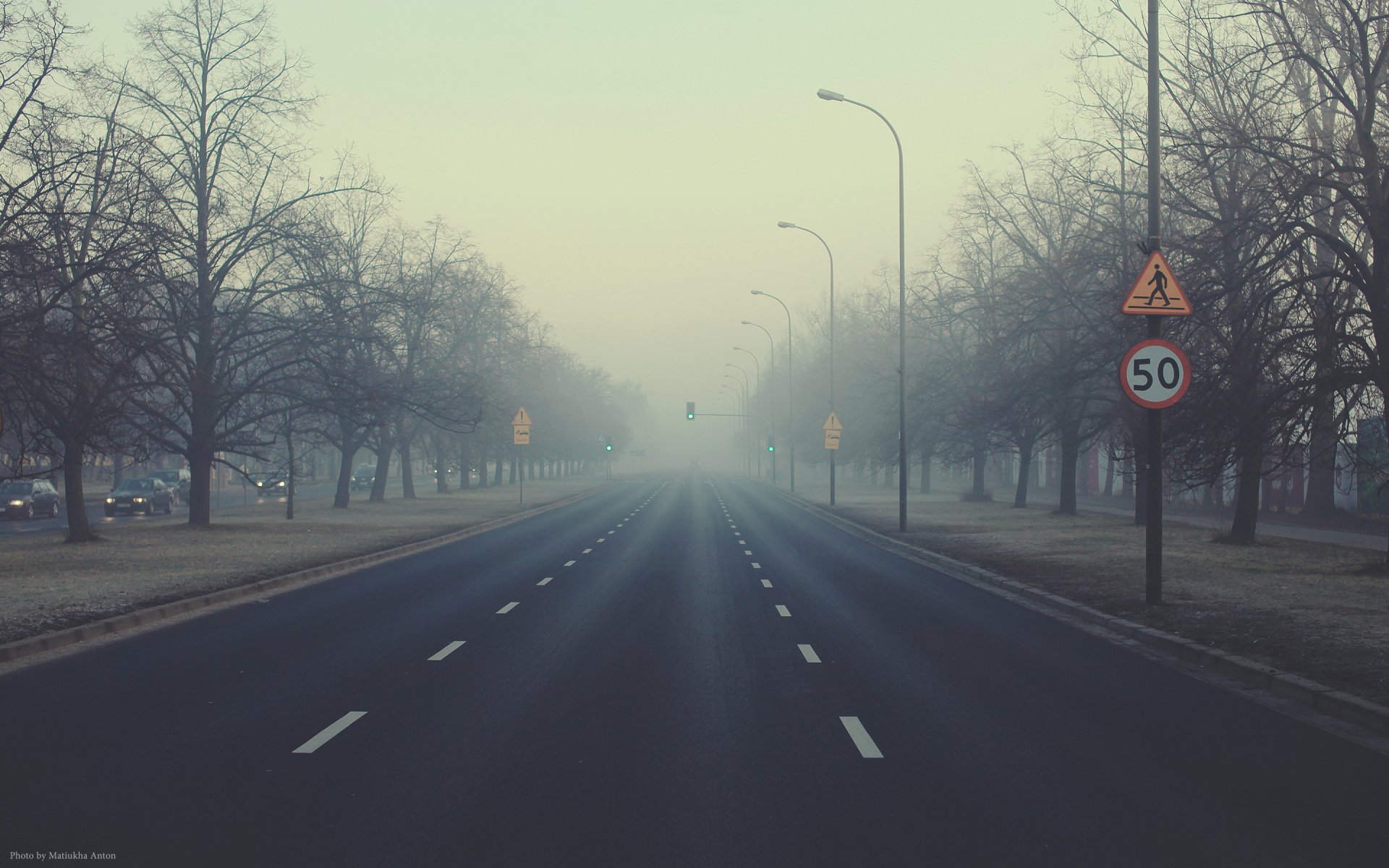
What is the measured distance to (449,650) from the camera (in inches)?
457

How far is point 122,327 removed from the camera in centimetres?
1644

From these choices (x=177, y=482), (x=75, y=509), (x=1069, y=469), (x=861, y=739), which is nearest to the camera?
(x=861, y=739)

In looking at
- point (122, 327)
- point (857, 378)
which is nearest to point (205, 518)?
point (122, 327)

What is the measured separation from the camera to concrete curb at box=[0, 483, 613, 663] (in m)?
11.5

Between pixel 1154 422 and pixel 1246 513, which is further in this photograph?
pixel 1246 513

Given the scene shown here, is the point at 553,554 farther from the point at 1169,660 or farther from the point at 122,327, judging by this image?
the point at 1169,660

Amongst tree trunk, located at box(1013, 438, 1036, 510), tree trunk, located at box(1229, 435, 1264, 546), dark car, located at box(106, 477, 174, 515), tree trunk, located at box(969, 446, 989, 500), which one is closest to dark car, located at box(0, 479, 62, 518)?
dark car, located at box(106, 477, 174, 515)

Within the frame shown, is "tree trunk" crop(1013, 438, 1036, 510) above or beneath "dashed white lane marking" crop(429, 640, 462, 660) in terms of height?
above

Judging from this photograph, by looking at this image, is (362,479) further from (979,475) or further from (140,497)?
(979,475)

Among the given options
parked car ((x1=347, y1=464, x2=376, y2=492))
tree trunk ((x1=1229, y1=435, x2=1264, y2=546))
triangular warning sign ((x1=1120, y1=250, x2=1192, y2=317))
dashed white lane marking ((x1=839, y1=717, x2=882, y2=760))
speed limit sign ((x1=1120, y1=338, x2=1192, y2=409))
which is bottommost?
parked car ((x1=347, y1=464, x2=376, y2=492))

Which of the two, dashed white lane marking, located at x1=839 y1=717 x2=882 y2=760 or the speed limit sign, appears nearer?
dashed white lane marking, located at x1=839 y1=717 x2=882 y2=760

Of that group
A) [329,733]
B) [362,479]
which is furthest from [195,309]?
[362,479]

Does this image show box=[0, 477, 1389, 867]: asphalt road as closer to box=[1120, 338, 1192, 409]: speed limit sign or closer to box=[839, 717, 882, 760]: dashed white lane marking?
box=[839, 717, 882, 760]: dashed white lane marking

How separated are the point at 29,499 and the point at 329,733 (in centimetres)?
4260
